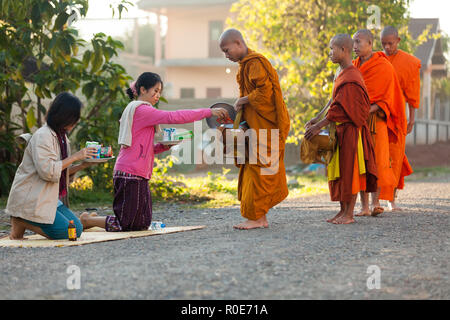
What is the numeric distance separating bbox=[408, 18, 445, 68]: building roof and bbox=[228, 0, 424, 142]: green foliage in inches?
473

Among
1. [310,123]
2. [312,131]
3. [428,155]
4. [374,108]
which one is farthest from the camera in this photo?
[428,155]

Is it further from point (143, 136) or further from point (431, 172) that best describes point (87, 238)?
point (431, 172)

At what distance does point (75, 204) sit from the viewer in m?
10.1

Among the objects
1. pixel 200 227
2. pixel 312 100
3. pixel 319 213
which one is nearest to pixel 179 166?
pixel 312 100

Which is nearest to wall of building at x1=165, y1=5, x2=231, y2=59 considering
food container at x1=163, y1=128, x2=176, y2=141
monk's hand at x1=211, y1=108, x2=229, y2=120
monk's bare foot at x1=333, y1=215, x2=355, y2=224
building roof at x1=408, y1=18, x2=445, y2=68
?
building roof at x1=408, y1=18, x2=445, y2=68

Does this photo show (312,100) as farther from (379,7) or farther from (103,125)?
(103,125)

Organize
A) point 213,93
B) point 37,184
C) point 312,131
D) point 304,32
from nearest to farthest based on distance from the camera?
point 37,184
point 312,131
point 304,32
point 213,93

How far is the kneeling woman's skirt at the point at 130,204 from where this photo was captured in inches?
256

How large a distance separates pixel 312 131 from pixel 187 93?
22.0 meters

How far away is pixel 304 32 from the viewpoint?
15516mm

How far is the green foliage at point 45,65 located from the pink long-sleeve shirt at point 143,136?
2.36m

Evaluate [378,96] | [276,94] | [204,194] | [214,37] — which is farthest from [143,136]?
[214,37]
